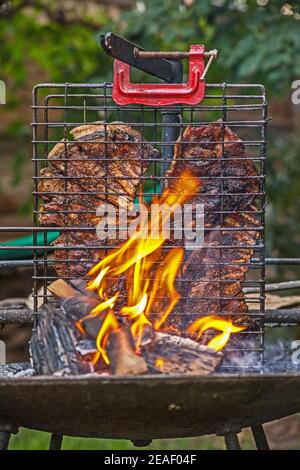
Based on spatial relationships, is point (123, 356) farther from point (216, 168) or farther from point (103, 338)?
point (216, 168)

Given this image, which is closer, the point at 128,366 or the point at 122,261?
the point at 128,366

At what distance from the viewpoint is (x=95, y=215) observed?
2.83 meters

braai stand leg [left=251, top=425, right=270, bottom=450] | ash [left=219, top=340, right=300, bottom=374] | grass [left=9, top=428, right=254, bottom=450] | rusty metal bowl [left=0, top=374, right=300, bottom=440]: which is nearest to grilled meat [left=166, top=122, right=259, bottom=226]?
ash [left=219, top=340, right=300, bottom=374]

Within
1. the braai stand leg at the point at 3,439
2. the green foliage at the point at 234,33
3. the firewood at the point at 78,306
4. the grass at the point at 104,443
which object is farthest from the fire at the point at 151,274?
the green foliage at the point at 234,33

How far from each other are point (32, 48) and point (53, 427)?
4.74 metres

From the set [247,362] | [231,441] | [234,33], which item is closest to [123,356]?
[231,441]

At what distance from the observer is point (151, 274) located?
2814mm

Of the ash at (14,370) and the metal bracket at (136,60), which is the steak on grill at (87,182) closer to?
the metal bracket at (136,60)

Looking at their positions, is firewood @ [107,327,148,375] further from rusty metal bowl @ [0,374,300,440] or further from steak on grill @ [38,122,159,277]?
steak on grill @ [38,122,159,277]

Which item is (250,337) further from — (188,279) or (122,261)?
(122,261)

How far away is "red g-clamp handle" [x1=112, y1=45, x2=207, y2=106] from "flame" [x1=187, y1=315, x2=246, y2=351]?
65cm

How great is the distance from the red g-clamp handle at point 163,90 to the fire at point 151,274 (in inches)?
9.2

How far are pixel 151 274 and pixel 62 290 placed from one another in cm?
32
